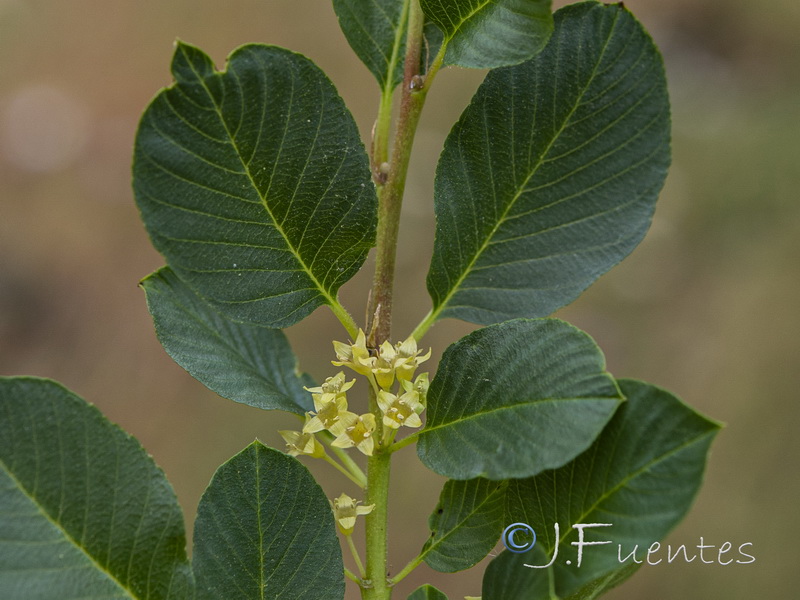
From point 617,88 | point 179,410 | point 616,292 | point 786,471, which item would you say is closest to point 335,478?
point 179,410

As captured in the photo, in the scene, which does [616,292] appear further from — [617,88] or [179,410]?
[617,88]

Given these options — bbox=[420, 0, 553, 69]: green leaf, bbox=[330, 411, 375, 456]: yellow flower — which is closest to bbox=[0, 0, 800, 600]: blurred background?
bbox=[330, 411, 375, 456]: yellow flower

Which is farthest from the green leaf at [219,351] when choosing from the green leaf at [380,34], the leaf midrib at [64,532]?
A: the green leaf at [380,34]

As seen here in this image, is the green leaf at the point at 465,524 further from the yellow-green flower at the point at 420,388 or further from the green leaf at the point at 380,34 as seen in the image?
the green leaf at the point at 380,34

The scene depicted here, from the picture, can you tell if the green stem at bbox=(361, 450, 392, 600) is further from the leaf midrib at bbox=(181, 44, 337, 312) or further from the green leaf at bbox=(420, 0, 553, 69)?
the green leaf at bbox=(420, 0, 553, 69)

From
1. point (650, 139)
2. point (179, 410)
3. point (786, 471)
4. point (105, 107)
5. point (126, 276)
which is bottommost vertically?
point (786, 471)
